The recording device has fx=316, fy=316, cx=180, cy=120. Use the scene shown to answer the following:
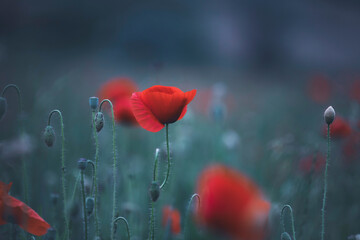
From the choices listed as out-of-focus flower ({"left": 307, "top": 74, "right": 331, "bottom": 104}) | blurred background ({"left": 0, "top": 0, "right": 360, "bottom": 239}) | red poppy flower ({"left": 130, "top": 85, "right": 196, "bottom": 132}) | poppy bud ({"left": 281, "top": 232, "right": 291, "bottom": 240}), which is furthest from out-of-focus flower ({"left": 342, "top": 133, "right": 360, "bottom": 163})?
out-of-focus flower ({"left": 307, "top": 74, "right": 331, "bottom": 104})

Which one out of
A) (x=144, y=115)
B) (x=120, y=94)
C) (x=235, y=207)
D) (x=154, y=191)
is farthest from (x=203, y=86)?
(x=235, y=207)

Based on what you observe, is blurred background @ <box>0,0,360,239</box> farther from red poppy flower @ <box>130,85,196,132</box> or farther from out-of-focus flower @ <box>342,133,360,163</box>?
red poppy flower @ <box>130,85,196,132</box>

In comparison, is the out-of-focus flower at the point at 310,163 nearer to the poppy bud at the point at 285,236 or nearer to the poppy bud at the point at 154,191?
the poppy bud at the point at 285,236

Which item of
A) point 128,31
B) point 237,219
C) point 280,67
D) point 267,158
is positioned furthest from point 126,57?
point 237,219

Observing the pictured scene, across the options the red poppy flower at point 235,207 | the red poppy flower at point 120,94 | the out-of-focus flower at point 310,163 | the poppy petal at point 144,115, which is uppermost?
the red poppy flower at point 120,94

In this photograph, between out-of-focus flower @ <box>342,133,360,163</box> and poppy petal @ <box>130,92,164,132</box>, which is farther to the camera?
out-of-focus flower @ <box>342,133,360,163</box>

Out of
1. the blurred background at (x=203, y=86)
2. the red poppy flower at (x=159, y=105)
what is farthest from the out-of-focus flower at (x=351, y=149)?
the red poppy flower at (x=159, y=105)
